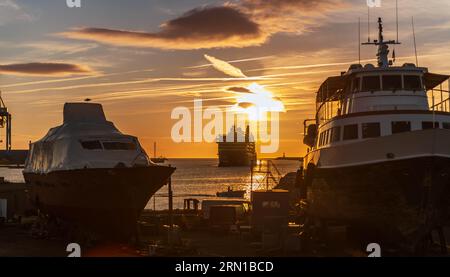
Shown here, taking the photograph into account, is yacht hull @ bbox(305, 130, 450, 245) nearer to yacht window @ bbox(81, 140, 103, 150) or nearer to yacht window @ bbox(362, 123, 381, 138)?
yacht window @ bbox(362, 123, 381, 138)

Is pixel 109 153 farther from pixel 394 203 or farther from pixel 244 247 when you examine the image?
pixel 394 203

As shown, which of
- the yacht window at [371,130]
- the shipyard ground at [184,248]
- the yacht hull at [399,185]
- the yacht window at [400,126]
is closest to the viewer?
the yacht hull at [399,185]

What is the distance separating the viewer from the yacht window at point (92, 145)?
33594mm

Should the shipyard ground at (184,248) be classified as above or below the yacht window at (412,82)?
below

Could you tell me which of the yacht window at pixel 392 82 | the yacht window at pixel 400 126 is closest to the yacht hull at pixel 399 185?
the yacht window at pixel 400 126

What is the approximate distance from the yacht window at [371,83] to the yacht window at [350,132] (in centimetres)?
387

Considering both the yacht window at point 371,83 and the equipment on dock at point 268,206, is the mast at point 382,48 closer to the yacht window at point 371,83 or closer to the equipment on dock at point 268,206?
the yacht window at point 371,83

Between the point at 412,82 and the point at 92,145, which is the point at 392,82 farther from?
the point at 92,145

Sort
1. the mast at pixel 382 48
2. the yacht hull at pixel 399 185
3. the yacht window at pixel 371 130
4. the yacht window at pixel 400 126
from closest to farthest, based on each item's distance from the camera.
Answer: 1. the yacht hull at pixel 399 185
2. the yacht window at pixel 400 126
3. the yacht window at pixel 371 130
4. the mast at pixel 382 48

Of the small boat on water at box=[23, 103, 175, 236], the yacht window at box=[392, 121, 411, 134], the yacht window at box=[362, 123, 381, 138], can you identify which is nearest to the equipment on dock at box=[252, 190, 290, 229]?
the small boat on water at box=[23, 103, 175, 236]

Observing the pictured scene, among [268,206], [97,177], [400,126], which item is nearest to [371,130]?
[400,126]

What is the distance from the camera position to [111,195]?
103 ft

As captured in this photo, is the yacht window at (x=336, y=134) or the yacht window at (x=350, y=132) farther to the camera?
the yacht window at (x=336, y=134)

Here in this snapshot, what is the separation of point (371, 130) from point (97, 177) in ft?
48.4
